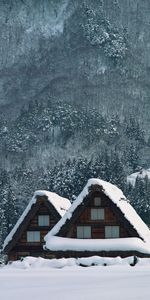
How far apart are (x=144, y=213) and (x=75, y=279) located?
308 ft

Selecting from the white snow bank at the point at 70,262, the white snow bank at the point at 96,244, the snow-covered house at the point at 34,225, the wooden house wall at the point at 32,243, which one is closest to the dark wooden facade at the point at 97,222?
the white snow bank at the point at 96,244

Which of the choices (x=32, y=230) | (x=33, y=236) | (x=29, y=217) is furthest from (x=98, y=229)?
(x=33, y=236)

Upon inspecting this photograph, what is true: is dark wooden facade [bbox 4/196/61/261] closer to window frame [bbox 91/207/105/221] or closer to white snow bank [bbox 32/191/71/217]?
white snow bank [bbox 32/191/71/217]

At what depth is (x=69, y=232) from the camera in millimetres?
37094

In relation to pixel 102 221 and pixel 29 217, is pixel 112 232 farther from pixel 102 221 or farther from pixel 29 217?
pixel 29 217

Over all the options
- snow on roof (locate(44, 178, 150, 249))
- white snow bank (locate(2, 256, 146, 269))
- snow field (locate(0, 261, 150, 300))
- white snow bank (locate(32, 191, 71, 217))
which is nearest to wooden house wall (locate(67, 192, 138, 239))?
snow on roof (locate(44, 178, 150, 249))

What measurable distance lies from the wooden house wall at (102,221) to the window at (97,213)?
193 millimetres

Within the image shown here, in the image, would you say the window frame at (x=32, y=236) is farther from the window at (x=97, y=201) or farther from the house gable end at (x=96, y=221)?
the window at (x=97, y=201)

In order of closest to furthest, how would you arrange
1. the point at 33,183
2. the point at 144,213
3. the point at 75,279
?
the point at 75,279 → the point at 144,213 → the point at 33,183

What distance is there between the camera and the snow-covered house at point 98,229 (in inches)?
1419

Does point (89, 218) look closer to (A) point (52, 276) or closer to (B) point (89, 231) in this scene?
(B) point (89, 231)

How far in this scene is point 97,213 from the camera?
1505 inches

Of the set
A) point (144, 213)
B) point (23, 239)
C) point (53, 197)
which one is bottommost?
point (144, 213)

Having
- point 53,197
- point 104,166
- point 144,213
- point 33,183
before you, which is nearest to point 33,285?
point 53,197
